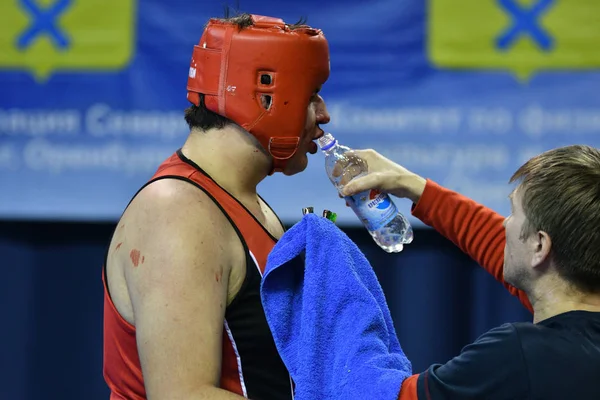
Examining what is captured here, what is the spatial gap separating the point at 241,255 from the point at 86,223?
5.24 feet

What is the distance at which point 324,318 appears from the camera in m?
1.44

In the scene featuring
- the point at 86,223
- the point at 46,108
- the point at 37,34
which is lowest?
the point at 86,223

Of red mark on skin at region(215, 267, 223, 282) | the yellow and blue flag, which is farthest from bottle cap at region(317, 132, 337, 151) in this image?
the yellow and blue flag

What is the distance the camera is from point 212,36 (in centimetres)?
163

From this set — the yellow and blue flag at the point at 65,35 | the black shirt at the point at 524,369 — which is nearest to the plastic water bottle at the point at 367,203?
the black shirt at the point at 524,369

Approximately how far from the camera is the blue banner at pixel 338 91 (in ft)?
8.99

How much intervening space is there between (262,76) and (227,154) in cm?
16

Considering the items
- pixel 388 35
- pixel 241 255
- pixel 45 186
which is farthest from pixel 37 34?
pixel 241 255

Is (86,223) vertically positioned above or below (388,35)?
below

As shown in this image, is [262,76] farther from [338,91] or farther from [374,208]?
[338,91]

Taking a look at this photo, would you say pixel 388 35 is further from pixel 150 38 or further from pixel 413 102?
pixel 150 38

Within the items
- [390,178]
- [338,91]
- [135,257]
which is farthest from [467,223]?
[338,91]

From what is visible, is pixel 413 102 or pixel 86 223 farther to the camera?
pixel 86 223

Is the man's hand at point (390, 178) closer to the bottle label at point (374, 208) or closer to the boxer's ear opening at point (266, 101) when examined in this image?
the bottle label at point (374, 208)
